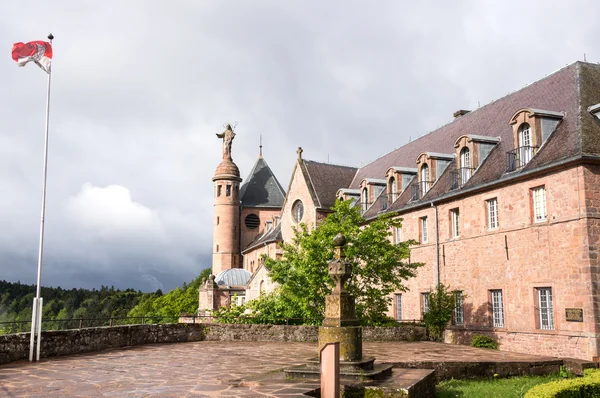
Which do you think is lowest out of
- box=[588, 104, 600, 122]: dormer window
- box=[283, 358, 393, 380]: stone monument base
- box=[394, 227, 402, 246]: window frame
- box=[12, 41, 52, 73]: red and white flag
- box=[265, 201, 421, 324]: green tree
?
box=[283, 358, 393, 380]: stone monument base

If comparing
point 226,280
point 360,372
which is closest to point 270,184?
point 226,280

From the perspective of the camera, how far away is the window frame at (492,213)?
78.5ft

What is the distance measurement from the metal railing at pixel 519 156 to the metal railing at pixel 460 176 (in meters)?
2.65

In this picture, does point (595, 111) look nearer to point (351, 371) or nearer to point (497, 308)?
point (497, 308)

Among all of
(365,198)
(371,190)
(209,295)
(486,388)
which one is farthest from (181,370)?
(209,295)

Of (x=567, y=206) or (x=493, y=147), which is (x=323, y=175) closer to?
(x=493, y=147)

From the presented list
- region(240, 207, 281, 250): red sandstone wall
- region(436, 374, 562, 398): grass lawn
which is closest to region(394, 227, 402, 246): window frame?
region(436, 374, 562, 398): grass lawn

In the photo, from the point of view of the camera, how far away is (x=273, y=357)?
16.3 metres

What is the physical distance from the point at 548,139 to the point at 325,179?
889 inches

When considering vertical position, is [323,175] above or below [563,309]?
above

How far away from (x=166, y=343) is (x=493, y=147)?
53.3ft

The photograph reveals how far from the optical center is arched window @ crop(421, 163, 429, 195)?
29.5m

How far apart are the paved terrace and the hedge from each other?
2820 millimetres

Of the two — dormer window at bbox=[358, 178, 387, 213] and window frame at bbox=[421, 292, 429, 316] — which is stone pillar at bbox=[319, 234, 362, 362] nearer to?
window frame at bbox=[421, 292, 429, 316]
